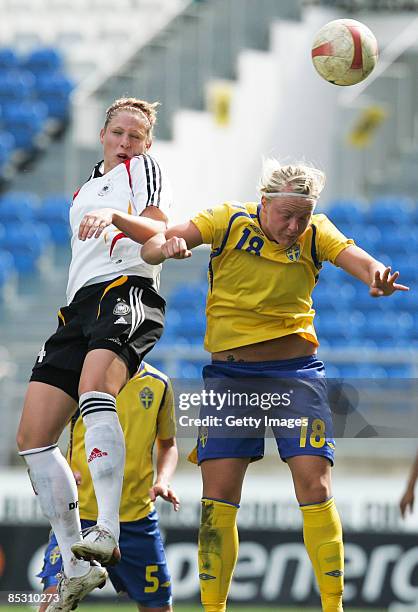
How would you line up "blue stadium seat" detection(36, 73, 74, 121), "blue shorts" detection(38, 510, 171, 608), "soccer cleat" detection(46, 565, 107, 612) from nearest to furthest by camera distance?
"soccer cleat" detection(46, 565, 107, 612) → "blue shorts" detection(38, 510, 171, 608) → "blue stadium seat" detection(36, 73, 74, 121)

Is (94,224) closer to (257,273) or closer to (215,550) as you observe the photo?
(257,273)

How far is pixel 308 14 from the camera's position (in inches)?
656

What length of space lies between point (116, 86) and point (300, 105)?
2578mm

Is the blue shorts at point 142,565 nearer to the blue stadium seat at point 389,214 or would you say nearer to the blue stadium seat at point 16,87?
the blue stadium seat at point 389,214

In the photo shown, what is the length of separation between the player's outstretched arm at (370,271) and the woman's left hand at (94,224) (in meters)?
0.93

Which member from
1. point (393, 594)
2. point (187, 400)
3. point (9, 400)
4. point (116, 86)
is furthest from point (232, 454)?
point (116, 86)

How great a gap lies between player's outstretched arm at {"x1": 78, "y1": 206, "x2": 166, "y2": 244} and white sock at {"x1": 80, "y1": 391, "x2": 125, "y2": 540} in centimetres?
62

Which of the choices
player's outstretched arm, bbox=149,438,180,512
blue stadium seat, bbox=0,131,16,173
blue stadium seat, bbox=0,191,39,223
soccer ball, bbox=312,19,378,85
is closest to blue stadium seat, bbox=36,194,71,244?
blue stadium seat, bbox=0,191,39,223

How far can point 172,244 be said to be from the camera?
4.84 metres

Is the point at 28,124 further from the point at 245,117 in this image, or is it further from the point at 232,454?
the point at 232,454

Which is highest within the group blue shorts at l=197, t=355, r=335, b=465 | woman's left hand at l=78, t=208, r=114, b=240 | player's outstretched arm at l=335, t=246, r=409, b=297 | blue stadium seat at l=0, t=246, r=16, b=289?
blue stadium seat at l=0, t=246, r=16, b=289

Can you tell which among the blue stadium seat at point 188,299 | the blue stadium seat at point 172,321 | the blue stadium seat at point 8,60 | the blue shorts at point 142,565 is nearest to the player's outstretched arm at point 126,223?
the blue shorts at point 142,565

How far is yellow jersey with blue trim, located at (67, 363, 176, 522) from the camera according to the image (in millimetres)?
5930

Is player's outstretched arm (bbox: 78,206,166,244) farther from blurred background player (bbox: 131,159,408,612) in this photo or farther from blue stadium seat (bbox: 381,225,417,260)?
blue stadium seat (bbox: 381,225,417,260)
